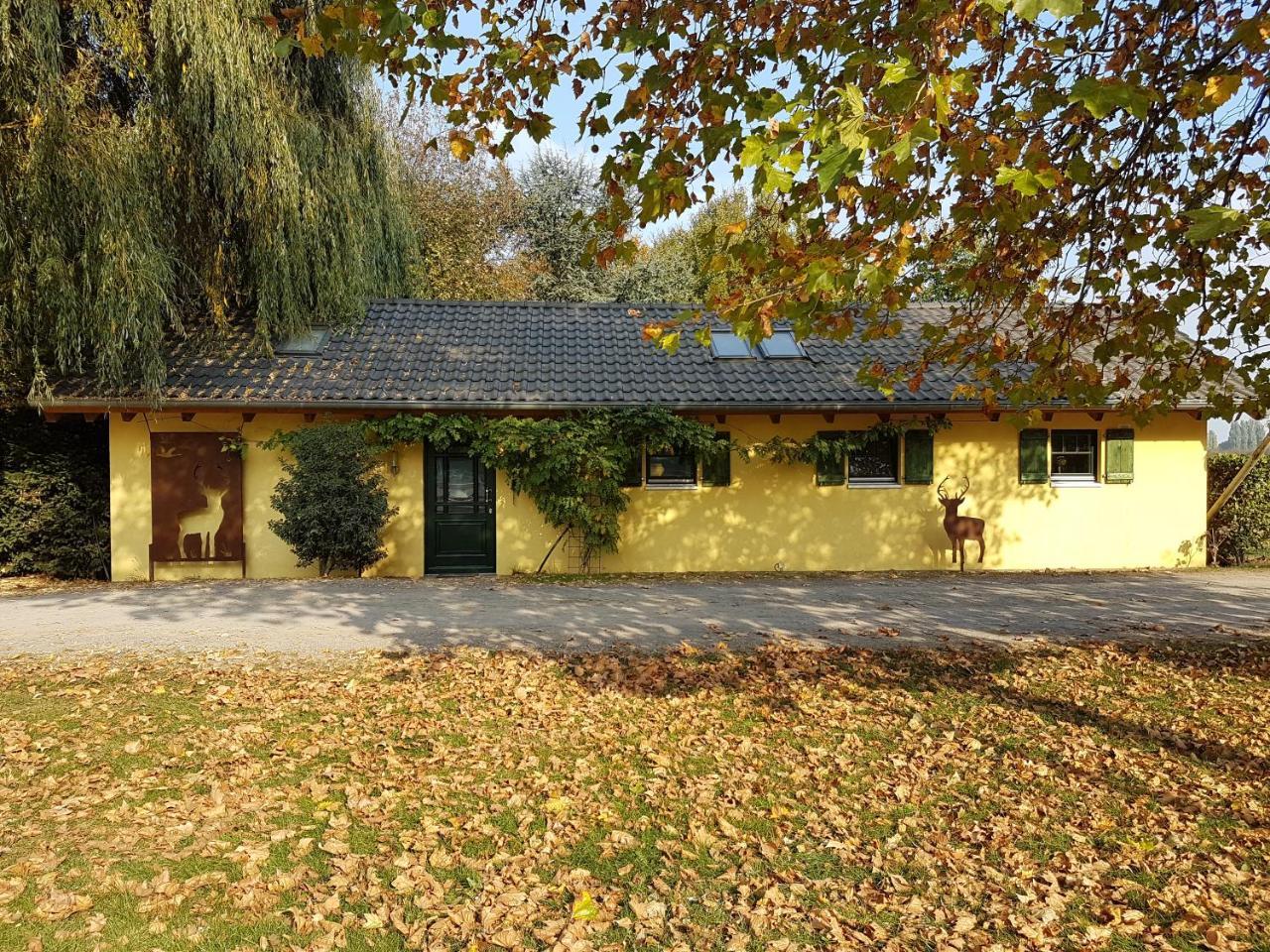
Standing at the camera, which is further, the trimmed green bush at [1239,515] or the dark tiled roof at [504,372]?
the trimmed green bush at [1239,515]

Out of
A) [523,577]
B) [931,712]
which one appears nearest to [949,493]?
[523,577]

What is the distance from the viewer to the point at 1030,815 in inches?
167

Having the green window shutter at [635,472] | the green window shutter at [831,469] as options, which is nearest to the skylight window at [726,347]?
the green window shutter at [831,469]

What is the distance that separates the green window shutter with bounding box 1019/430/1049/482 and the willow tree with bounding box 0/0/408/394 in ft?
38.8

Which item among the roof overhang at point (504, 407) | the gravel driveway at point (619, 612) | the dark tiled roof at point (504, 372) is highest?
the dark tiled roof at point (504, 372)

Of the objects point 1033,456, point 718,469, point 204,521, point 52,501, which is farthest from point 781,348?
point 52,501

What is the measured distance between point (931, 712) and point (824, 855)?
7.77ft

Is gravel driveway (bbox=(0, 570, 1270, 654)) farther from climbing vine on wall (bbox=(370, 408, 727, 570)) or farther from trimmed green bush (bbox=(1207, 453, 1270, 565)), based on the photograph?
trimmed green bush (bbox=(1207, 453, 1270, 565))

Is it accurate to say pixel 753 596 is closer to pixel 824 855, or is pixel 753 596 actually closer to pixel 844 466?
pixel 844 466

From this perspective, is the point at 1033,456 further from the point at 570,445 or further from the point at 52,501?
the point at 52,501

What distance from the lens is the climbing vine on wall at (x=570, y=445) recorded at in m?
12.4

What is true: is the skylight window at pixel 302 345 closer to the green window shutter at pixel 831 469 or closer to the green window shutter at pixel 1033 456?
the green window shutter at pixel 831 469

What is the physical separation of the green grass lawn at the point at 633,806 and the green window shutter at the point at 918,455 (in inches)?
275

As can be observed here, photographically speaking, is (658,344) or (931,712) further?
(931,712)
